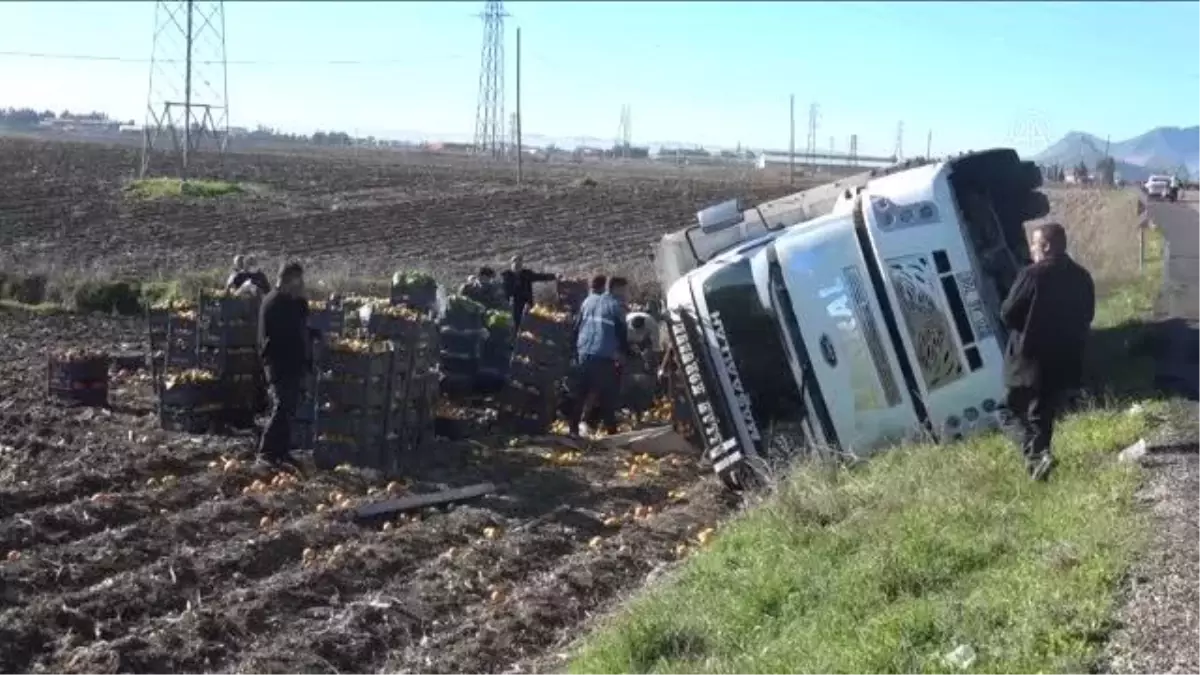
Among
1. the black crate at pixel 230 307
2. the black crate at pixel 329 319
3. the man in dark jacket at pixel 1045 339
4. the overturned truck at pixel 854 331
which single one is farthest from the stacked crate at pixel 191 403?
the man in dark jacket at pixel 1045 339

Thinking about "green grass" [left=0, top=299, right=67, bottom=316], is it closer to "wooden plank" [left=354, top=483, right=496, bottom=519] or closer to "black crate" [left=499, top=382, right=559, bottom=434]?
"black crate" [left=499, top=382, right=559, bottom=434]

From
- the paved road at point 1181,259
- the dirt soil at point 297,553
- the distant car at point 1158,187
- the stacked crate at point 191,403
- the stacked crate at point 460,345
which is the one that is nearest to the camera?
the dirt soil at point 297,553

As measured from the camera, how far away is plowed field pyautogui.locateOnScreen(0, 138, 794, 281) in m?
35.8

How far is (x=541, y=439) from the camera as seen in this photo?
1596cm

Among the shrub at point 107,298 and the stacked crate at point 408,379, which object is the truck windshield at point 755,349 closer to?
the stacked crate at point 408,379

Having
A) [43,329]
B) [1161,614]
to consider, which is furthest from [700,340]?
[43,329]

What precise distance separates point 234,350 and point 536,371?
306cm

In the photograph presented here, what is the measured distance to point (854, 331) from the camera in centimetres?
1262

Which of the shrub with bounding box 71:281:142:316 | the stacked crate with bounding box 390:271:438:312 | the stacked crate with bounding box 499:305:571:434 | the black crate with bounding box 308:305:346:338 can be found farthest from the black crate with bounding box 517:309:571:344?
the shrub with bounding box 71:281:142:316

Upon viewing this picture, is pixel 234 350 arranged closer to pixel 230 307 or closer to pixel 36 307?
pixel 230 307

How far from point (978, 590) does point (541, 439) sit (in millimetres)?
8865

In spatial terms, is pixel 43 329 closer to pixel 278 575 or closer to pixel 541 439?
pixel 541 439

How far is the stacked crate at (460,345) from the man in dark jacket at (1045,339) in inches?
326

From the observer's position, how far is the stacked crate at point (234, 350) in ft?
49.5
